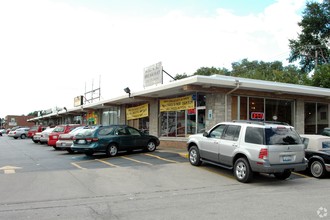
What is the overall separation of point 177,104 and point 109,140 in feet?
16.7

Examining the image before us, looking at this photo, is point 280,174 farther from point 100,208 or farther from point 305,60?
point 305,60

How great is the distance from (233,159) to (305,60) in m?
36.9

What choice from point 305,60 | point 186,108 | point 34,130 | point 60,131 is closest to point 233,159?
point 186,108

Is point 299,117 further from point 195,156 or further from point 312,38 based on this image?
point 312,38

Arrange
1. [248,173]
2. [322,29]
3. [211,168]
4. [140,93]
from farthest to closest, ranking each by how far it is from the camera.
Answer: [322,29]
[140,93]
[211,168]
[248,173]

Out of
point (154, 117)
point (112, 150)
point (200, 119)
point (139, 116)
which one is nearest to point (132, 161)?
point (112, 150)

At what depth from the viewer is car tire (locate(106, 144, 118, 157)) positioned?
14766 millimetres

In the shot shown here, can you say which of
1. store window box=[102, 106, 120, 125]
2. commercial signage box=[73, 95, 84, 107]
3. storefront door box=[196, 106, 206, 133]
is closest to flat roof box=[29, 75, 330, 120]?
storefront door box=[196, 106, 206, 133]

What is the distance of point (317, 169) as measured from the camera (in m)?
10.4

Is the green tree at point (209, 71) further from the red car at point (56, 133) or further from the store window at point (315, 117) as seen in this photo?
the red car at point (56, 133)

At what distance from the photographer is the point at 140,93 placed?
19016mm

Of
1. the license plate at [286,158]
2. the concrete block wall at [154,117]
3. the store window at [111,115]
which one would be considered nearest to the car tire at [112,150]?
the concrete block wall at [154,117]

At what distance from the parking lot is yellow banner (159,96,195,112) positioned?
18.1 ft

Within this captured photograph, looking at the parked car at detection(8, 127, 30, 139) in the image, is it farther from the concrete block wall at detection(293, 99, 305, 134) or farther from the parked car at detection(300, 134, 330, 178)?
the parked car at detection(300, 134, 330, 178)
